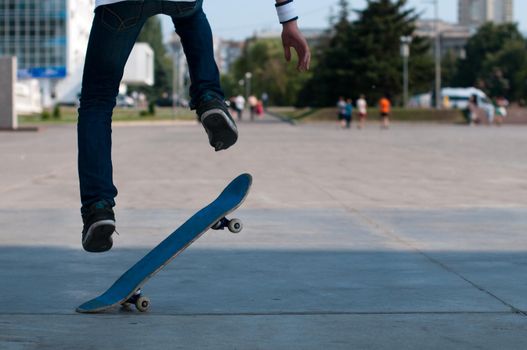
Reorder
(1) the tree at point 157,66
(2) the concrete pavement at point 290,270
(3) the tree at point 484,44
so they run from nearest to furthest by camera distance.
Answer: (2) the concrete pavement at point 290,270 → (3) the tree at point 484,44 → (1) the tree at point 157,66

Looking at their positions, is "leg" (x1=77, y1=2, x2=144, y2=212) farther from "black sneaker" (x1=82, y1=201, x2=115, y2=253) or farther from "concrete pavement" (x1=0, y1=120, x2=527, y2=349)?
"concrete pavement" (x1=0, y1=120, x2=527, y2=349)

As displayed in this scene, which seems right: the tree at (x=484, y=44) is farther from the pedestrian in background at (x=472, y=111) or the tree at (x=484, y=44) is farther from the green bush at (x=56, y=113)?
the green bush at (x=56, y=113)

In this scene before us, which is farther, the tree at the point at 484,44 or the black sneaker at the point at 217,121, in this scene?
the tree at the point at 484,44

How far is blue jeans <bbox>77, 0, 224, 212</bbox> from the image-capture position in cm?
404

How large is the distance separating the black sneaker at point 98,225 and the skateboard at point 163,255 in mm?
166

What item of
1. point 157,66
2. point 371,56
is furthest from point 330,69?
point 157,66

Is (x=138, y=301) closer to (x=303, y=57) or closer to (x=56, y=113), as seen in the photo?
(x=303, y=57)

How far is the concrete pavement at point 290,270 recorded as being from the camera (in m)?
3.86

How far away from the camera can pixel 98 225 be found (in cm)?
411

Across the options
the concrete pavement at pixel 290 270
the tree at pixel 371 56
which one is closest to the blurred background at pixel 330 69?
the tree at pixel 371 56

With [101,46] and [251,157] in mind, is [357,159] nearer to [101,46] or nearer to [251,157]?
[251,157]

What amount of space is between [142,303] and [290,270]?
152 centimetres

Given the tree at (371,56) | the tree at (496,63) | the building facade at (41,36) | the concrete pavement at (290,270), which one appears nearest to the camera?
the concrete pavement at (290,270)

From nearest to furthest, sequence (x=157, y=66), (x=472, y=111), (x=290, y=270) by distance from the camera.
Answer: (x=290, y=270) < (x=472, y=111) < (x=157, y=66)
